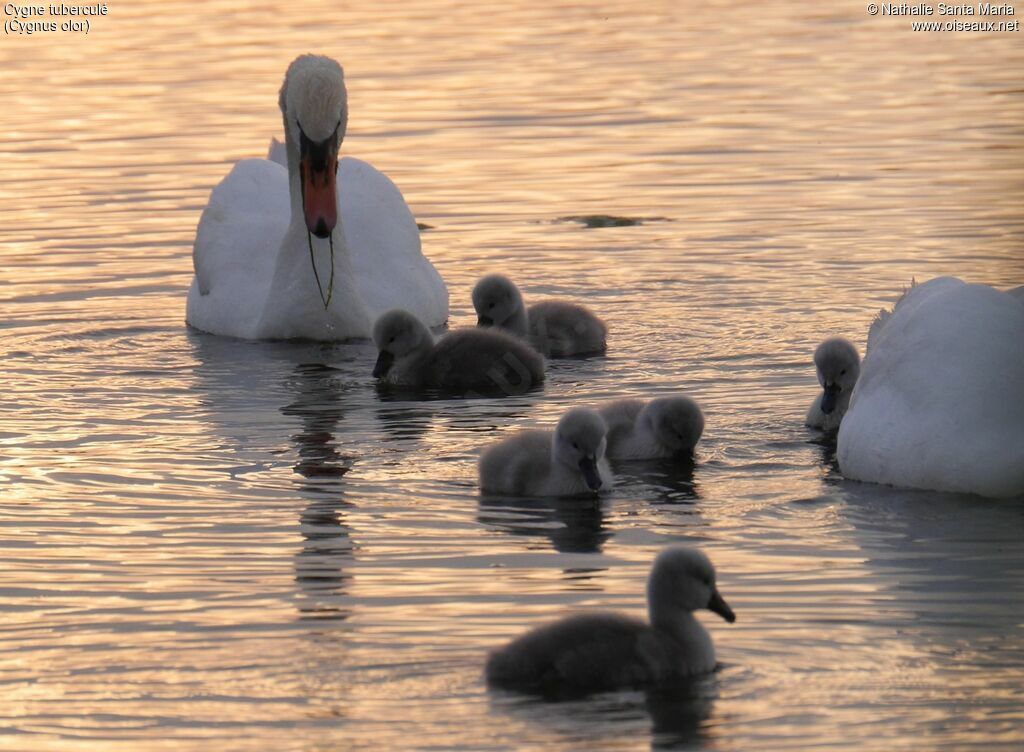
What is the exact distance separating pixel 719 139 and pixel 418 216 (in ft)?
11.8

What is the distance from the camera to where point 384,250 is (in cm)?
1386

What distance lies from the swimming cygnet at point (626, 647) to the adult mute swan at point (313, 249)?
583 centimetres

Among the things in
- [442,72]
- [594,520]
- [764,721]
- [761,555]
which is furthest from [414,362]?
[442,72]

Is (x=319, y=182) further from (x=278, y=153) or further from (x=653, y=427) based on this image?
(x=653, y=427)

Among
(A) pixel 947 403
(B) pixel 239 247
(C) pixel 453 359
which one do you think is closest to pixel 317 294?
(B) pixel 239 247

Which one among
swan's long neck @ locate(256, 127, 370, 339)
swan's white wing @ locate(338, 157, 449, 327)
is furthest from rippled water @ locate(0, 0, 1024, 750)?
swan's white wing @ locate(338, 157, 449, 327)

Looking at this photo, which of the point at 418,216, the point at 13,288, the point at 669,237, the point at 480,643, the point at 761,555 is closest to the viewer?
the point at 480,643

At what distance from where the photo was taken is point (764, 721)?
6512mm

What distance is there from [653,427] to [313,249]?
3932 millimetres

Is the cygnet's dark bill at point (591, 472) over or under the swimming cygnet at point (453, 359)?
under

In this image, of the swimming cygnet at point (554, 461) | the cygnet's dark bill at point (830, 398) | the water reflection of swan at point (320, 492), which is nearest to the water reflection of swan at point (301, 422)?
the water reflection of swan at point (320, 492)

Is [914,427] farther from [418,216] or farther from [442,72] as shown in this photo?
[442,72]

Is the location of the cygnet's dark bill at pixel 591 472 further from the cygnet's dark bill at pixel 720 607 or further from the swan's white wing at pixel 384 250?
the swan's white wing at pixel 384 250

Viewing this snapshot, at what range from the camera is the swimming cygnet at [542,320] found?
12.3 metres
